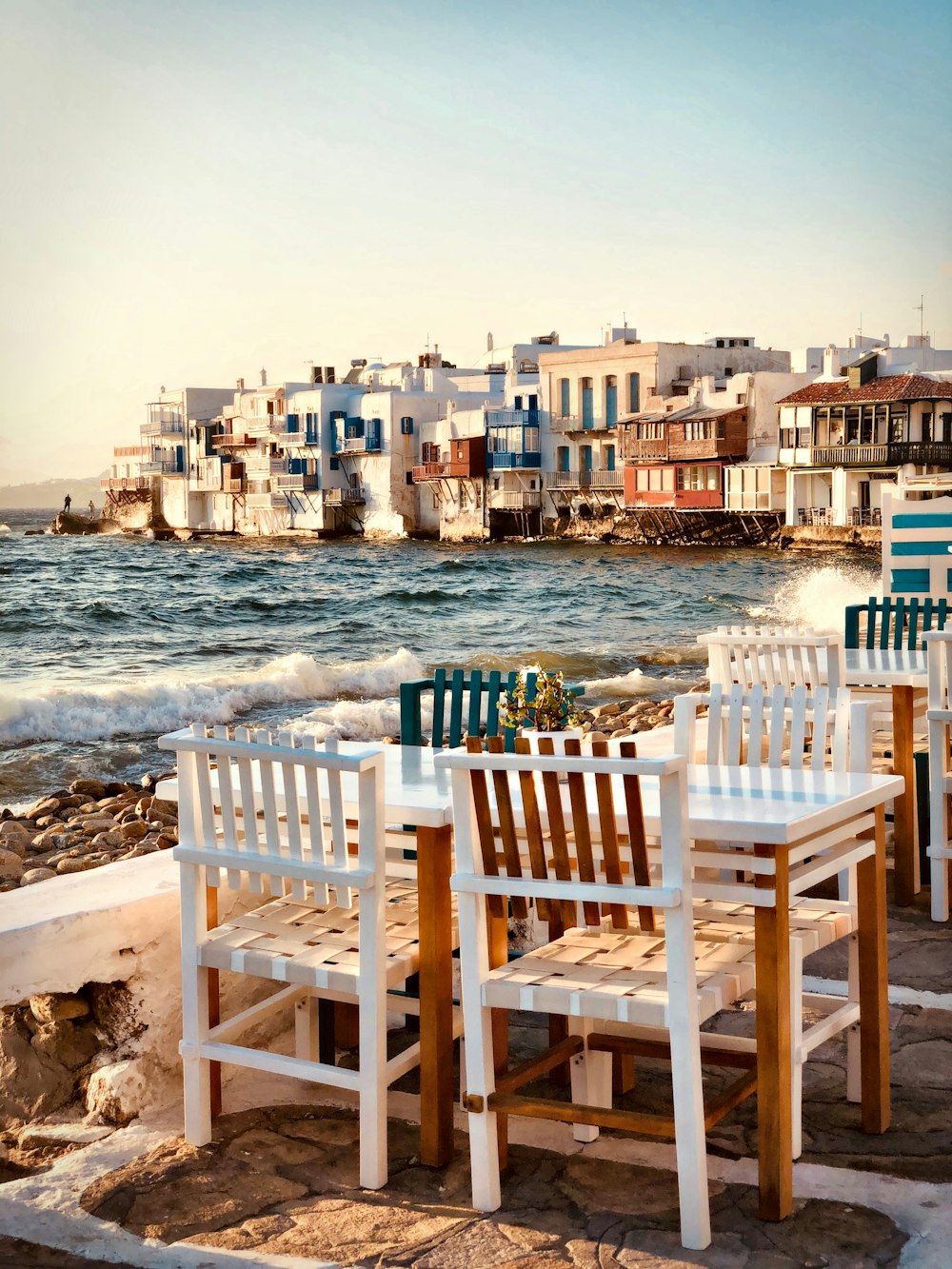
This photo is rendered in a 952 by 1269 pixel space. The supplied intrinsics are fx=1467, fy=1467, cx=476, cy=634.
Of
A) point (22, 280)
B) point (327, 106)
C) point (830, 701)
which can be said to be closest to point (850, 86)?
point (327, 106)

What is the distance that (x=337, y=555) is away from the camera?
4919 centimetres

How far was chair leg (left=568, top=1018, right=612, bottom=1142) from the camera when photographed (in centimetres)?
262

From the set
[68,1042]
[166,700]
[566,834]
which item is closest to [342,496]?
[166,700]

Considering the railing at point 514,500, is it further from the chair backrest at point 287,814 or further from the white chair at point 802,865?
the chair backrest at point 287,814

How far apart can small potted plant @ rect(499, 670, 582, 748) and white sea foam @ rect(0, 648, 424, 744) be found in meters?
14.5

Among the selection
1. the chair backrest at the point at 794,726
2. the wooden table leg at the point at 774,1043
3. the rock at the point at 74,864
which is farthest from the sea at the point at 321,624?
the wooden table leg at the point at 774,1043

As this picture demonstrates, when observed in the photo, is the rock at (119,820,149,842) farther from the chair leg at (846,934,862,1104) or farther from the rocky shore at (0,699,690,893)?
the chair leg at (846,934,862,1104)

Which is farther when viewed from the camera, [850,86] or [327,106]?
[850,86]

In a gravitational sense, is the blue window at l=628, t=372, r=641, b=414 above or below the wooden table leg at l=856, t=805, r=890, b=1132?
above

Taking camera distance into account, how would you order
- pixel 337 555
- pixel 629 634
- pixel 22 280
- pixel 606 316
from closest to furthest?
1. pixel 22 280
2. pixel 629 634
3. pixel 337 555
4. pixel 606 316

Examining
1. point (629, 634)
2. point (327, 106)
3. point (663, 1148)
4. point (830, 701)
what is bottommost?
point (629, 634)

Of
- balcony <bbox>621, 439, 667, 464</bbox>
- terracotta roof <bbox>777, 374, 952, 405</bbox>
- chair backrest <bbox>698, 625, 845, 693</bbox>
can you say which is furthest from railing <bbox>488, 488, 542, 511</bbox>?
chair backrest <bbox>698, 625, 845, 693</bbox>

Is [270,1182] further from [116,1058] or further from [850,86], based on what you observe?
[850,86]

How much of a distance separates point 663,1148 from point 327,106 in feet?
56.6
